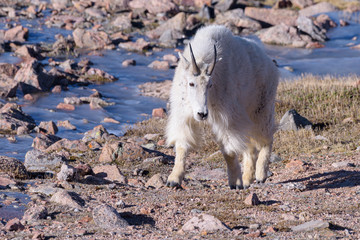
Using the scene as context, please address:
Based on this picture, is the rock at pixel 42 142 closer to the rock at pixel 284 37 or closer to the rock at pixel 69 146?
the rock at pixel 69 146

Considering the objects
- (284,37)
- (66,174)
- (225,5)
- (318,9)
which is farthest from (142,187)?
(318,9)

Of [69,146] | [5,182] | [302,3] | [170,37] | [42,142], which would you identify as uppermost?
[5,182]

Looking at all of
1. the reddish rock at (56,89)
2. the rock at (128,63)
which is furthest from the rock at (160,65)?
the reddish rock at (56,89)

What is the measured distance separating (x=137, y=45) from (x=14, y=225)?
70.8 ft

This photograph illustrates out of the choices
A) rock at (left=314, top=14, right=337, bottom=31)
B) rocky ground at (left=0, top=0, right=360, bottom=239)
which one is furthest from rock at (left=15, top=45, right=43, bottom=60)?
rock at (left=314, top=14, right=337, bottom=31)

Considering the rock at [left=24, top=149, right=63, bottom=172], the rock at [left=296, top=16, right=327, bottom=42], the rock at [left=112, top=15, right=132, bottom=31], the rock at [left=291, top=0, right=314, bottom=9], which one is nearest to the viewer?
the rock at [left=24, top=149, right=63, bottom=172]

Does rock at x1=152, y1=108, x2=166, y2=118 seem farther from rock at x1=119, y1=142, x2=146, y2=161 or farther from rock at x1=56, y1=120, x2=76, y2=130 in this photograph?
rock at x1=119, y1=142, x2=146, y2=161

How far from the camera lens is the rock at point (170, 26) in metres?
29.4

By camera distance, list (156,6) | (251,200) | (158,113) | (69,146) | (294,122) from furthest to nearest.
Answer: (156,6) < (158,113) < (294,122) < (69,146) < (251,200)

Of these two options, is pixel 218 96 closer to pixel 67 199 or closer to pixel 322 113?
pixel 67 199

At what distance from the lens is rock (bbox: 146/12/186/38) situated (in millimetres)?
29359

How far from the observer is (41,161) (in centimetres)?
939

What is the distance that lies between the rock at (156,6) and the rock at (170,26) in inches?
140

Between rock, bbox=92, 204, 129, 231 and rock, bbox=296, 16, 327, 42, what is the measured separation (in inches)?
1040
